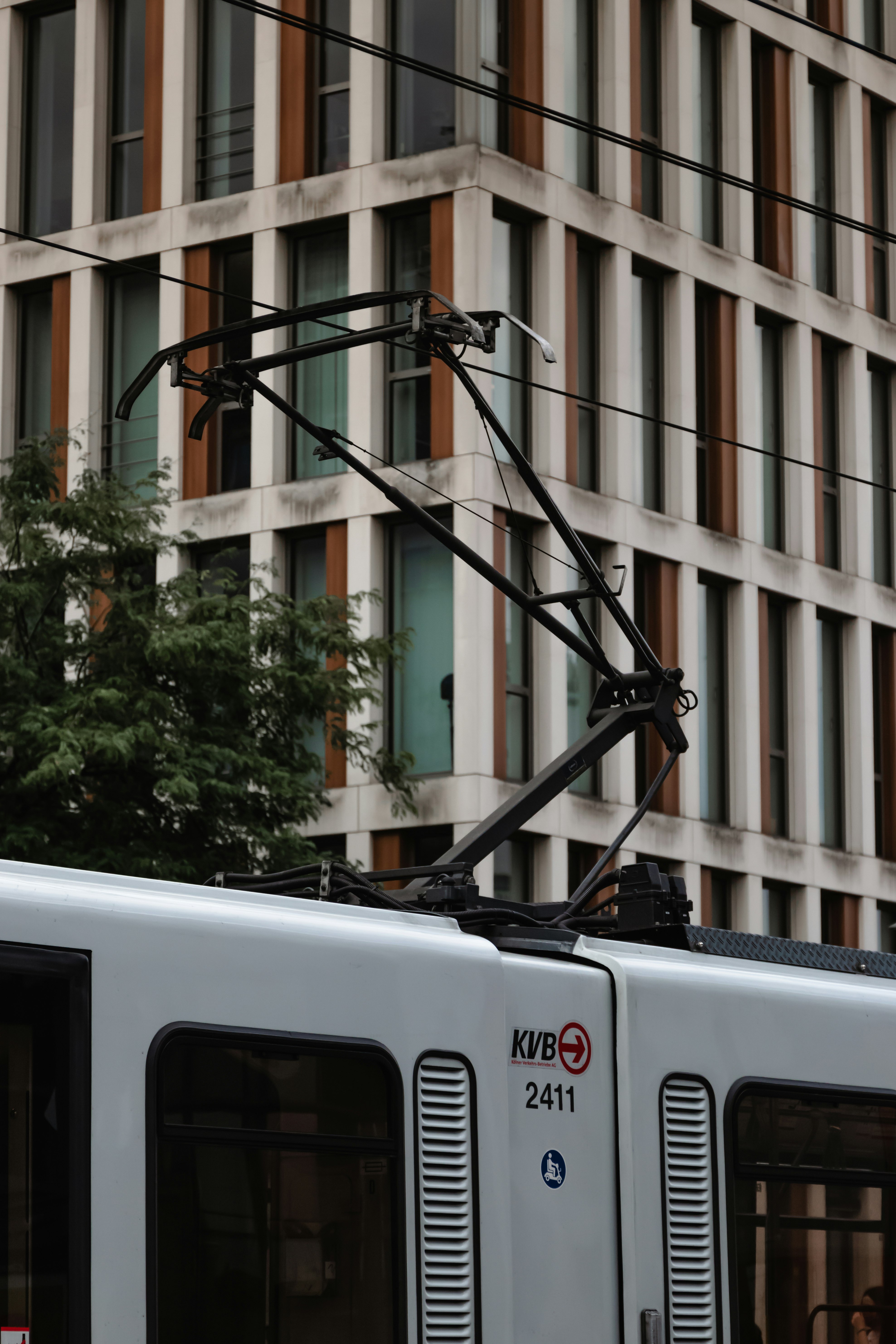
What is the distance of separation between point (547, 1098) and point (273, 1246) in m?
1.30

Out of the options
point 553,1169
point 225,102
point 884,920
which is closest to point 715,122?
point 225,102

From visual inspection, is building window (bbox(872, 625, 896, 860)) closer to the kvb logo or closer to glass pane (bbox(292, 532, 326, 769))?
glass pane (bbox(292, 532, 326, 769))

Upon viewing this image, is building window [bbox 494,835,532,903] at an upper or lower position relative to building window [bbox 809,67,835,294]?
lower

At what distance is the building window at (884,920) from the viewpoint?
110ft

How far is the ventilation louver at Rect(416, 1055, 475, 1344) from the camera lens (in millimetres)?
6695

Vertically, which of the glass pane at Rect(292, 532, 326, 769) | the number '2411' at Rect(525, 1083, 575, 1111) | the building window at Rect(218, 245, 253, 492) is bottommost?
the number '2411' at Rect(525, 1083, 575, 1111)

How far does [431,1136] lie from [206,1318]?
3.43 feet

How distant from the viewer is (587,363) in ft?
103

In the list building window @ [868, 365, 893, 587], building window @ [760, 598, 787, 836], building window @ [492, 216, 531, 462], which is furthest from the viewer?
building window @ [868, 365, 893, 587]

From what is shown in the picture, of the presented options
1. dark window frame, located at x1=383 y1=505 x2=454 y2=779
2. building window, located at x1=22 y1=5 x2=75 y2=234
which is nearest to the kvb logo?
dark window frame, located at x1=383 y1=505 x2=454 y2=779

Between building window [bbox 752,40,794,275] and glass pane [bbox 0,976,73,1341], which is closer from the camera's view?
glass pane [bbox 0,976,73,1341]

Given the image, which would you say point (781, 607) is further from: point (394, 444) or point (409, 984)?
point (409, 984)

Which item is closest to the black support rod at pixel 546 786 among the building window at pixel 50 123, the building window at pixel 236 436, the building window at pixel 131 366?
the building window at pixel 236 436

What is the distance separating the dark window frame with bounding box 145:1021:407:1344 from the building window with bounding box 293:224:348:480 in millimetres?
23447
